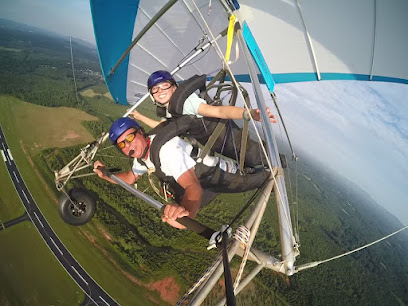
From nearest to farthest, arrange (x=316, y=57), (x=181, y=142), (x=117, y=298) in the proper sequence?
(x=181, y=142), (x=316, y=57), (x=117, y=298)

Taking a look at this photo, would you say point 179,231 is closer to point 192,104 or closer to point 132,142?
point 132,142

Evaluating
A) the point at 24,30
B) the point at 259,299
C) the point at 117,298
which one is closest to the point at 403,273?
Answer: the point at 259,299

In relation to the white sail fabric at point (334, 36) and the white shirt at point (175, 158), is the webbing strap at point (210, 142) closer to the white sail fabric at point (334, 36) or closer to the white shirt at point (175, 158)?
the white shirt at point (175, 158)

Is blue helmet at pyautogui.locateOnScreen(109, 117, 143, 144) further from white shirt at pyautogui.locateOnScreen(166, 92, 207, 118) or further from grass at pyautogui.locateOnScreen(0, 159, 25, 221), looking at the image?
grass at pyautogui.locateOnScreen(0, 159, 25, 221)

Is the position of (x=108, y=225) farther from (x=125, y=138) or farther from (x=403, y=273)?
(x=403, y=273)

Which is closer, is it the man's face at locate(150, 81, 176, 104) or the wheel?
the man's face at locate(150, 81, 176, 104)

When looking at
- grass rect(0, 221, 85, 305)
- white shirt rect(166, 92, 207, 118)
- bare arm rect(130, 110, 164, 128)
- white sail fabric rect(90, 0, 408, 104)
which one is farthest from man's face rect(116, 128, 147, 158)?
grass rect(0, 221, 85, 305)
